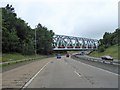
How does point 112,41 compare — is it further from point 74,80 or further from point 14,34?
point 74,80

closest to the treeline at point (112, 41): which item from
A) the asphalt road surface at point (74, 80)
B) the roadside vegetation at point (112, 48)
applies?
the roadside vegetation at point (112, 48)

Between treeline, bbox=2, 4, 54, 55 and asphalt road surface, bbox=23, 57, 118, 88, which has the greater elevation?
treeline, bbox=2, 4, 54, 55

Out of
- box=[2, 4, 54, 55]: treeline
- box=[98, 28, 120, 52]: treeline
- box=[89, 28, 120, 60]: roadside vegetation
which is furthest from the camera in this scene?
box=[98, 28, 120, 52]: treeline

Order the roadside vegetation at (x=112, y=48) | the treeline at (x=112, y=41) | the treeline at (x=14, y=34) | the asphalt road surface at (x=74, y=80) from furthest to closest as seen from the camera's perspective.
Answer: the treeline at (x=112, y=41), the roadside vegetation at (x=112, y=48), the treeline at (x=14, y=34), the asphalt road surface at (x=74, y=80)

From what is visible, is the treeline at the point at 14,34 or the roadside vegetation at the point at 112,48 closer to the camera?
the treeline at the point at 14,34

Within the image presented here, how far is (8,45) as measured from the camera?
78.8 m

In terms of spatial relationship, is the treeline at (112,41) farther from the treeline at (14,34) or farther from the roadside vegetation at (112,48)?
the treeline at (14,34)

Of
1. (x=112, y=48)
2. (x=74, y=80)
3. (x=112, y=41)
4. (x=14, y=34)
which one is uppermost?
(x=14, y=34)

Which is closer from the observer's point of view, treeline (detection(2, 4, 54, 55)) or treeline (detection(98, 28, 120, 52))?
treeline (detection(2, 4, 54, 55))

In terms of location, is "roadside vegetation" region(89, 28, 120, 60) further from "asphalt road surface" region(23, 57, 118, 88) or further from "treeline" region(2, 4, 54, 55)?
"asphalt road surface" region(23, 57, 118, 88)

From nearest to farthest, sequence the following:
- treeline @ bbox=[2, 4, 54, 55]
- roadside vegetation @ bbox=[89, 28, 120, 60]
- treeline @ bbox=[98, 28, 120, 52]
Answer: treeline @ bbox=[2, 4, 54, 55] < roadside vegetation @ bbox=[89, 28, 120, 60] < treeline @ bbox=[98, 28, 120, 52]

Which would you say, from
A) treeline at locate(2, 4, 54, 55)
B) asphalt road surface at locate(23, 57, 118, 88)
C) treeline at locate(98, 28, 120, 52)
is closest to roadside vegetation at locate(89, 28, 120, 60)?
treeline at locate(98, 28, 120, 52)

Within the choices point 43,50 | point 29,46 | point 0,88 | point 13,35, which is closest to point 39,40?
point 43,50

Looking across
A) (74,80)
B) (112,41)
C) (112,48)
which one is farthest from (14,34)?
(112,41)
